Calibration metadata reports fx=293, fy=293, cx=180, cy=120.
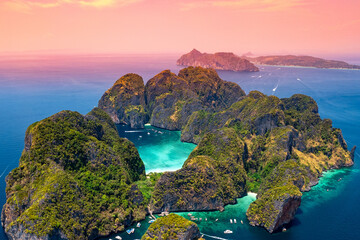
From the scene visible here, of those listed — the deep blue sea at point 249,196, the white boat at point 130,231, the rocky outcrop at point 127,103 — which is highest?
the rocky outcrop at point 127,103

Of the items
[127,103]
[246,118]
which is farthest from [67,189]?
[127,103]

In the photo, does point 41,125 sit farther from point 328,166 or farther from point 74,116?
point 328,166

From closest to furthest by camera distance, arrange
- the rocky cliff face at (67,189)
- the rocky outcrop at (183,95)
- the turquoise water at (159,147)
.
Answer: the rocky cliff face at (67,189)
the turquoise water at (159,147)
the rocky outcrop at (183,95)

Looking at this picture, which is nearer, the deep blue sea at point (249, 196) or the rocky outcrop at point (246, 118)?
the deep blue sea at point (249, 196)

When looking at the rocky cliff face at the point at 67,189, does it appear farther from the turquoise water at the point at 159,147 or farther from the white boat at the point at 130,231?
the turquoise water at the point at 159,147

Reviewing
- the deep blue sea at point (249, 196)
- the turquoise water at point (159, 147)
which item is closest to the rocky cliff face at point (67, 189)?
the deep blue sea at point (249, 196)

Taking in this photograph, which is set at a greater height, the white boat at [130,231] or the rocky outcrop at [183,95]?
the rocky outcrop at [183,95]

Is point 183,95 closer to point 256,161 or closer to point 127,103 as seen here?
point 127,103
